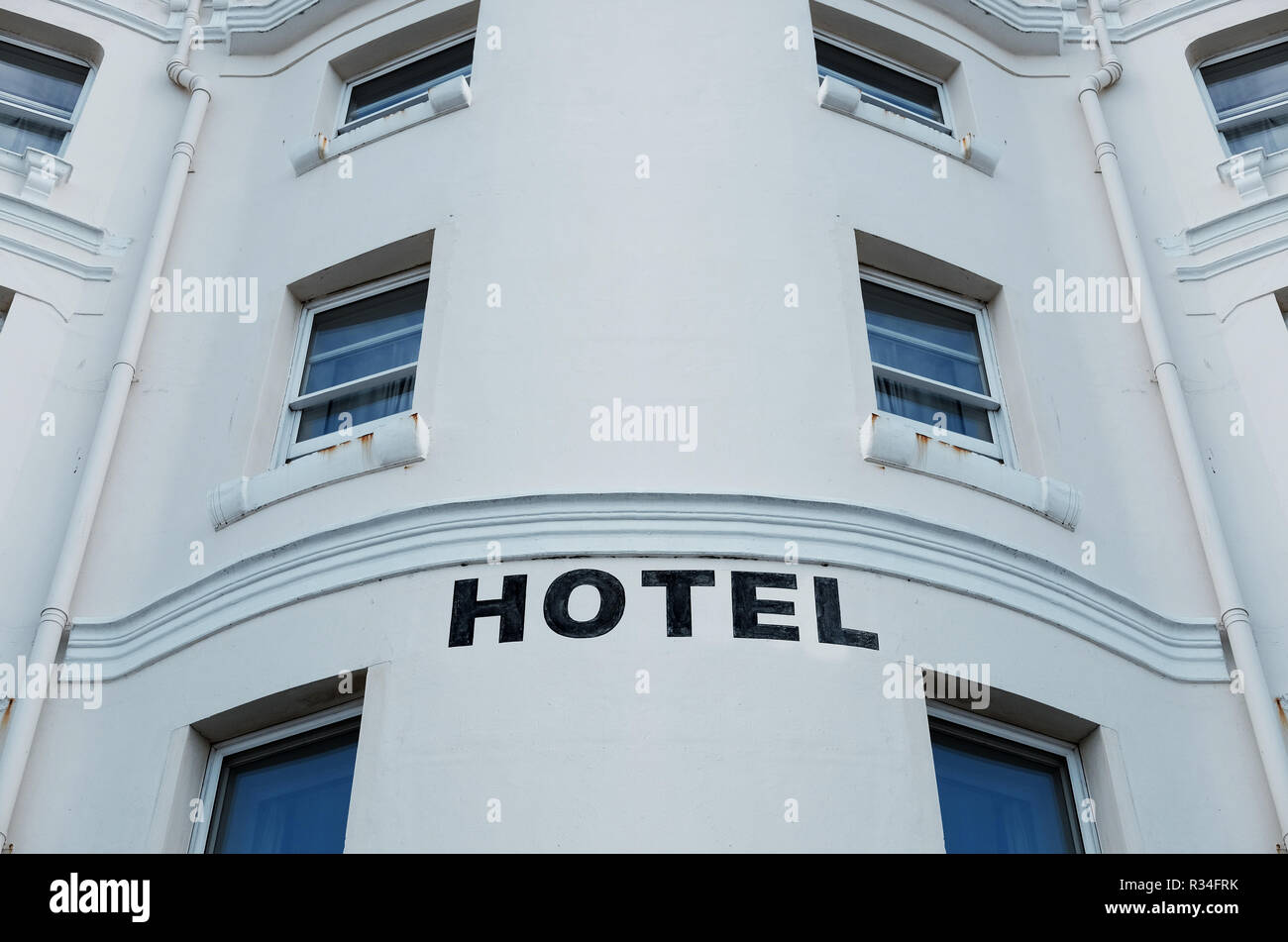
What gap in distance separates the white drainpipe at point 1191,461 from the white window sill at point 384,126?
4.94 m

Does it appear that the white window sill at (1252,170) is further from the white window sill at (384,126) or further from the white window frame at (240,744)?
the white window frame at (240,744)

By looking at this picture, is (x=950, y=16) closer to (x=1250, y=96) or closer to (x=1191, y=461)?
(x=1250, y=96)

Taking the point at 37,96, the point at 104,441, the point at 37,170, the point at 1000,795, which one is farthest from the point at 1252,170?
the point at 37,96

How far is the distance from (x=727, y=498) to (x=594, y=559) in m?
0.79

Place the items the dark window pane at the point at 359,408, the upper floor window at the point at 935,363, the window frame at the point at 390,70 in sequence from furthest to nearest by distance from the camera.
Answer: the window frame at the point at 390,70 → the upper floor window at the point at 935,363 → the dark window pane at the point at 359,408

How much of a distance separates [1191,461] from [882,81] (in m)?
4.41

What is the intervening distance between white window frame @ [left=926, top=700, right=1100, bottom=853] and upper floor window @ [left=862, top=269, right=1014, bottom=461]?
6.18 feet

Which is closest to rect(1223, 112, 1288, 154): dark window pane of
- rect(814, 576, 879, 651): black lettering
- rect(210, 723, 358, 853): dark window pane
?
rect(814, 576, 879, 651): black lettering

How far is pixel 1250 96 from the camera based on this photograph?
12883 mm

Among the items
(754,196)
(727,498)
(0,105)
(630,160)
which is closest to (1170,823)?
(727,498)

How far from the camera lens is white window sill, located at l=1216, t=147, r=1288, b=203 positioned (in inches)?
455

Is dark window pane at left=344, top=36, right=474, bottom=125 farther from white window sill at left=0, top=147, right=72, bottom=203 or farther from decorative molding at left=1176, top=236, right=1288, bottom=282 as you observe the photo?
decorative molding at left=1176, top=236, right=1288, bottom=282

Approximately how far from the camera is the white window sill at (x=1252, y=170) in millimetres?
11562

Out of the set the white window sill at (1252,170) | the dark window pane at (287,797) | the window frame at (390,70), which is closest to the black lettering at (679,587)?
the dark window pane at (287,797)
